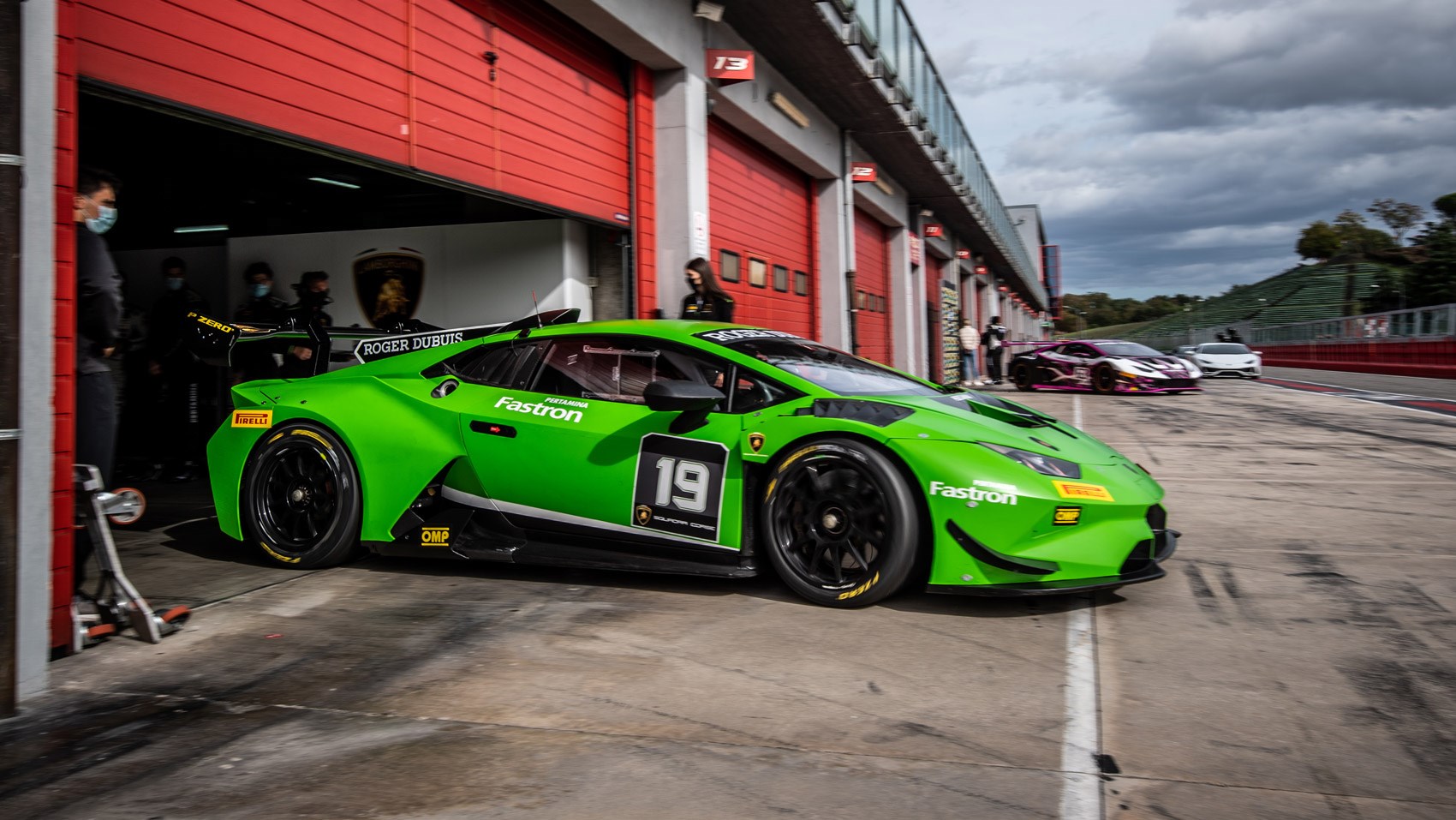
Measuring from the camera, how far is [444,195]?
870 cm

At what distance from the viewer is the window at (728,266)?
1159 cm

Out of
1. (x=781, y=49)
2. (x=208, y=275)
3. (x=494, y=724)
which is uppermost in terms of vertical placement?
(x=781, y=49)

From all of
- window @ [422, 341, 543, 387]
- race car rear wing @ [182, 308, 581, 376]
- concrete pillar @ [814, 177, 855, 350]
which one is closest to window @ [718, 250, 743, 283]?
concrete pillar @ [814, 177, 855, 350]

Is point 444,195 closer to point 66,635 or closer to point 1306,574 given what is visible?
point 66,635

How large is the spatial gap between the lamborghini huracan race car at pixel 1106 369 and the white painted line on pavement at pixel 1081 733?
1707 cm

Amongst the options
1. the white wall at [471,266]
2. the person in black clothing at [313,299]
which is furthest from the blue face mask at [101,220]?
the white wall at [471,266]

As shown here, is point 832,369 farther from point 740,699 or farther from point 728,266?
point 728,266

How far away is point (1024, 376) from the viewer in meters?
21.9

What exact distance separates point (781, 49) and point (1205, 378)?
71.2 feet

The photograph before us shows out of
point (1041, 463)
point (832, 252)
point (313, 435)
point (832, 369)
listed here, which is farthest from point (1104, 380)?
point (313, 435)

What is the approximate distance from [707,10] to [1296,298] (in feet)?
376

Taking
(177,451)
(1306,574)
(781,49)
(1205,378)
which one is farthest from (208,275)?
(1205,378)

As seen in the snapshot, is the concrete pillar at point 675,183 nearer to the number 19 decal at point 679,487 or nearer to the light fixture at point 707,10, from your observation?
the light fixture at point 707,10

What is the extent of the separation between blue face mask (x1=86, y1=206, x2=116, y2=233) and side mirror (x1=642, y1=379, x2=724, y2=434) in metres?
2.41
